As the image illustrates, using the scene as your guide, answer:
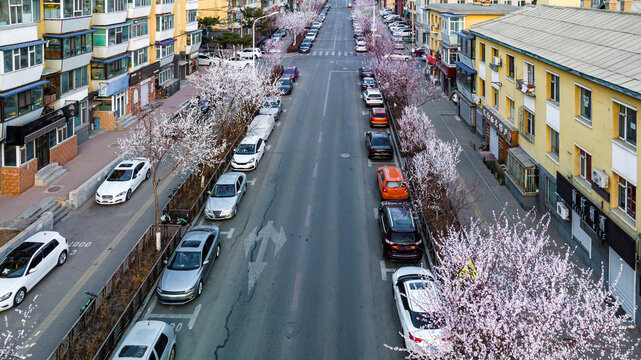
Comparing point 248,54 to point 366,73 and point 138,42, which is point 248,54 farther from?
point 138,42

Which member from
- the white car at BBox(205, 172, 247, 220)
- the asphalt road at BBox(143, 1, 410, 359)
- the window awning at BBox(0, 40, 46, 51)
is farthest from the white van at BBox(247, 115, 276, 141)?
the window awning at BBox(0, 40, 46, 51)

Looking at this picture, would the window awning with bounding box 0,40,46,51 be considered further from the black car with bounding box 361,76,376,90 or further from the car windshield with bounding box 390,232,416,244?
the black car with bounding box 361,76,376,90

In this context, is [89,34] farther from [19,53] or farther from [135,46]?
[19,53]

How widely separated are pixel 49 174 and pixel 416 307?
26.3 metres

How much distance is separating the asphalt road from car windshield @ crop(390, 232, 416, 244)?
4.13 feet

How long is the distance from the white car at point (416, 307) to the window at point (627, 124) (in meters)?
9.21

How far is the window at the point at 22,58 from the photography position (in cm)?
2842

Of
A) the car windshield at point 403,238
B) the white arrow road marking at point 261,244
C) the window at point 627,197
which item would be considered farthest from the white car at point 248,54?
the window at point 627,197

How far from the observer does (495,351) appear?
11281mm

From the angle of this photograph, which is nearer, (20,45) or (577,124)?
(577,124)

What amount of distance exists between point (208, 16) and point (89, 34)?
40346 millimetres

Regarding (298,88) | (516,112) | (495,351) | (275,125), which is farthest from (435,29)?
(495,351)

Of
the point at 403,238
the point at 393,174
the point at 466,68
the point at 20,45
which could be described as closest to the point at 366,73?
the point at 466,68

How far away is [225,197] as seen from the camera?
2931 centimetres
